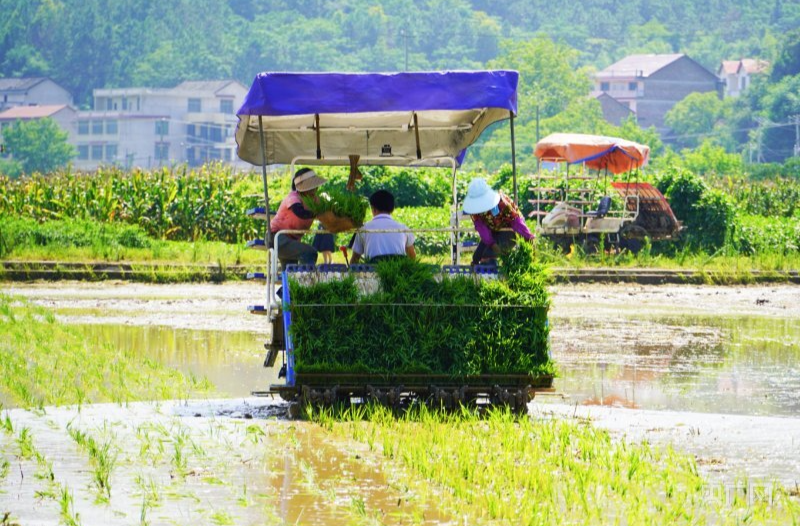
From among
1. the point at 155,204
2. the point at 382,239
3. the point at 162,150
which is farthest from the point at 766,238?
the point at 162,150

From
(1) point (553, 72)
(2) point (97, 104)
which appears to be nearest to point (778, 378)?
(1) point (553, 72)

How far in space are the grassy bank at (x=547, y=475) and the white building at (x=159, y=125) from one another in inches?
5450

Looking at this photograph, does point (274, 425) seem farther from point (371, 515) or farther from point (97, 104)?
point (97, 104)

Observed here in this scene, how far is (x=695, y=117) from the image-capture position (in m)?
158

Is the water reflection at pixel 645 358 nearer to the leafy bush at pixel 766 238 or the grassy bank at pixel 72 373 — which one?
the grassy bank at pixel 72 373

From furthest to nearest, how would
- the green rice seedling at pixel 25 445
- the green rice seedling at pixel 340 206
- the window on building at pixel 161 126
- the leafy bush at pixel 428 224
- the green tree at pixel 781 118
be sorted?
the window on building at pixel 161 126 < the green tree at pixel 781 118 < the leafy bush at pixel 428 224 < the green rice seedling at pixel 340 206 < the green rice seedling at pixel 25 445

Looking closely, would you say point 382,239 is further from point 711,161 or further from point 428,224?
point 711,161

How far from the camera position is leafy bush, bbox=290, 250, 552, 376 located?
39.1 ft

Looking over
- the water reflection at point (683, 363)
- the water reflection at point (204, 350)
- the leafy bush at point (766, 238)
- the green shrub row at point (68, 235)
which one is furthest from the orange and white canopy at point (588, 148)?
the water reflection at point (204, 350)

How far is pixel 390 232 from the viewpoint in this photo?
1264 cm

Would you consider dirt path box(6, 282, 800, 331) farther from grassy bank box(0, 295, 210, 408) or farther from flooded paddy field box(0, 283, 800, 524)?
grassy bank box(0, 295, 210, 408)

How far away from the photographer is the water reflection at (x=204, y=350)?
14516mm

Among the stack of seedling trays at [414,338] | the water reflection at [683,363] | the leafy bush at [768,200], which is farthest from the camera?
the leafy bush at [768,200]

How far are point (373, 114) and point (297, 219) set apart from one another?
1.54m
